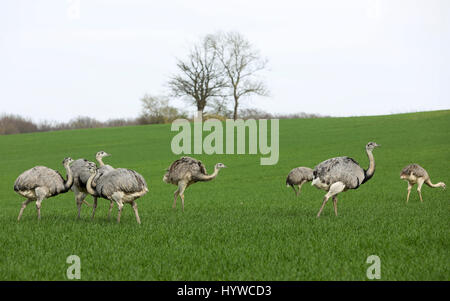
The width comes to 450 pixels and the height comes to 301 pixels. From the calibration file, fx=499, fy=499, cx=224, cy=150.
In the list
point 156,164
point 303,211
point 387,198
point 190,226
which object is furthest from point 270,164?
point 190,226

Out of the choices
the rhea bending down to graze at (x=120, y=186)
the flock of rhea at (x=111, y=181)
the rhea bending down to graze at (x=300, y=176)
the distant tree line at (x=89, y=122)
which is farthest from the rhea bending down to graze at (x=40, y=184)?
the distant tree line at (x=89, y=122)

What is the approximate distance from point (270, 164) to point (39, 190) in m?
26.2

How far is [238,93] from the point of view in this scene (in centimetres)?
7694

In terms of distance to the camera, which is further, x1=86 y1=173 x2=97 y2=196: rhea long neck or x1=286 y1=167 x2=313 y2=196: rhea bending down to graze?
x1=286 y1=167 x2=313 y2=196: rhea bending down to graze

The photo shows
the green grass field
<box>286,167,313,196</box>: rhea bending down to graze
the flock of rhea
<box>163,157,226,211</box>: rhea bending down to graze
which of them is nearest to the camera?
the green grass field

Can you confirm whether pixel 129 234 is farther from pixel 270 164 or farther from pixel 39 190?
pixel 270 164

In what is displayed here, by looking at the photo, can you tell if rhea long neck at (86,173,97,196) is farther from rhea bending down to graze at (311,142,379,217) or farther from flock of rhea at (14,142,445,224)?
rhea bending down to graze at (311,142,379,217)

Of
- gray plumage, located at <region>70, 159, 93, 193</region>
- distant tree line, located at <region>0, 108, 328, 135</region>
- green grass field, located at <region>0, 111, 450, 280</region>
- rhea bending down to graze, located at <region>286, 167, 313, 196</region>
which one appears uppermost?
distant tree line, located at <region>0, 108, 328, 135</region>

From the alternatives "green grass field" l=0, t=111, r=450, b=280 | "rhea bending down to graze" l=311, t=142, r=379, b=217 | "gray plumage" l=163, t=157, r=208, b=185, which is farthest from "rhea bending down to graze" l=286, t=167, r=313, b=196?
"rhea bending down to graze" l=311, t=142, r=379, b=217

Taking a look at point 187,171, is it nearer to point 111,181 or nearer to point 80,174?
point 80,174

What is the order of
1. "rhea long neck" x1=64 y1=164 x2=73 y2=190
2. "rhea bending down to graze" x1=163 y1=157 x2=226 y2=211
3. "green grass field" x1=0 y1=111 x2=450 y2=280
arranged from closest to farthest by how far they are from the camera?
"green grass field" x1=0 y1=111 x2=450 y2=280, "rhea long neck" x1=64 y1=164 x2=73 y2=190, "rhea bending down to graze" x1=163 y1=157 x2=226 y2=211

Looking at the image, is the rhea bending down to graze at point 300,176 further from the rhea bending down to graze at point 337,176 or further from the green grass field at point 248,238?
the rhea bending down to graze at point 337,176
